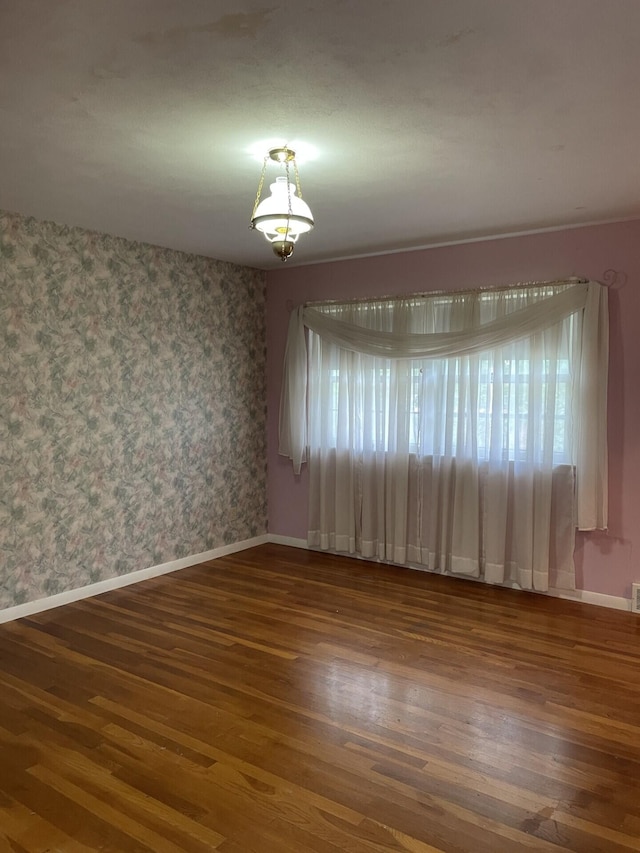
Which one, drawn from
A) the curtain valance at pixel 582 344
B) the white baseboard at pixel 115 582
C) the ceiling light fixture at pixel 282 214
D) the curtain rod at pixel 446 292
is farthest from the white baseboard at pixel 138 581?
the ceiling light fixture at pixel 282 214

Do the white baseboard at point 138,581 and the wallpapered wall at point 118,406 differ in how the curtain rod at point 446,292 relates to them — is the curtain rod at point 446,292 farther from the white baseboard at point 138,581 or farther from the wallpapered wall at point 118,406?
the white baseboard at point 138,581

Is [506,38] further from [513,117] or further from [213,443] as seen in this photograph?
[213,443]

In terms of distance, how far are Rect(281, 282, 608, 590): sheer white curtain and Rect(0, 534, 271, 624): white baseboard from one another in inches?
29.2

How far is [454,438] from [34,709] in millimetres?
3310

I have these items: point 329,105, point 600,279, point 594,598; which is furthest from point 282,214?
point 594,598

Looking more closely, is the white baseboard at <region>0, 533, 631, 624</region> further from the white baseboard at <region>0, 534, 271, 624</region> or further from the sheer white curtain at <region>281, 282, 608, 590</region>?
the sheer white curtain at <region>281, 282, 608, 590</region>

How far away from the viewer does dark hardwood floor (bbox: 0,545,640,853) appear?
87.2 inches

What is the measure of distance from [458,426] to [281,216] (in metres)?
2.53

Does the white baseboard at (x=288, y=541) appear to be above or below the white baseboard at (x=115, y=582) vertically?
above

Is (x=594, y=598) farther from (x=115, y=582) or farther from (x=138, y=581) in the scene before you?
(x=115, y=582)

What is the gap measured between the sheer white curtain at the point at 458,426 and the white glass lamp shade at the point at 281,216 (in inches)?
85.7

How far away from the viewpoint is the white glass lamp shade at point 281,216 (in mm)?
2869

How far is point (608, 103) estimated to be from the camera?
8.01 ft

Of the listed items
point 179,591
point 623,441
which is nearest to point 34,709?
point 179,591
